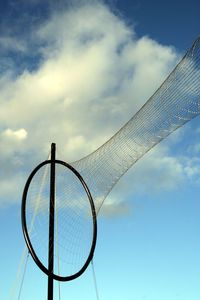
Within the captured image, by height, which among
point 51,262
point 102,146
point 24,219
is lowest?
point 51,262

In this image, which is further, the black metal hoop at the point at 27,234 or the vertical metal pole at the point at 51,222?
the vertical metal pole at the point at 51,222

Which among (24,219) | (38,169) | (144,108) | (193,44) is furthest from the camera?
(38,169)

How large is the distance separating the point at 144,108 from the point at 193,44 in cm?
354

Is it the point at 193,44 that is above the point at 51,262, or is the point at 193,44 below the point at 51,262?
above

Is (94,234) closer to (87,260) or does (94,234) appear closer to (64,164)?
(87,260)

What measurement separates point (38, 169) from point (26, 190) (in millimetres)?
1248

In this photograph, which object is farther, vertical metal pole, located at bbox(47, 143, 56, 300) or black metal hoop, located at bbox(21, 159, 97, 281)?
vertical metal pole, located at bbox(47, 143, 56, 300)

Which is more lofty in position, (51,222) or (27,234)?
(51,222)

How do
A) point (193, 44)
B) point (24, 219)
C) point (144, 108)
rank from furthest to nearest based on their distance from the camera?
point (24, 219) → point (144, 108) → point (193, 44)

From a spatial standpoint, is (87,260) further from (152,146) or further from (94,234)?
(152,146)

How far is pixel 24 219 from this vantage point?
1892cm

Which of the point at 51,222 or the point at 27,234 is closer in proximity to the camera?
the point at 27,234

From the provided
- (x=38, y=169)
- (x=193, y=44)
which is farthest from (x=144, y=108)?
(x=38, y=169)

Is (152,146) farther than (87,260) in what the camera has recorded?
No
